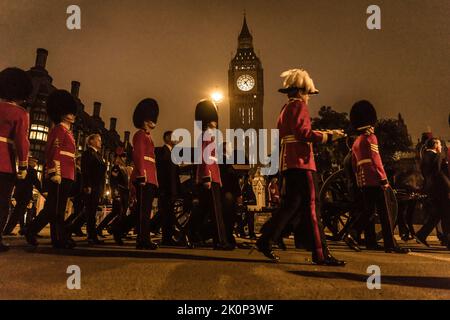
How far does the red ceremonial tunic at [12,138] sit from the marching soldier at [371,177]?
15.2 feet

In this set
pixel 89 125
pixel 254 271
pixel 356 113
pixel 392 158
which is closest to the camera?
pixel 254 271

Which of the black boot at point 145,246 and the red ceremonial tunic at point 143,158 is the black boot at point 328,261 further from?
the red ceremonial tunic at point 143,158

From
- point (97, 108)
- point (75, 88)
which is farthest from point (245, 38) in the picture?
point (75, 88)

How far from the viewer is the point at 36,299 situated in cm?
206

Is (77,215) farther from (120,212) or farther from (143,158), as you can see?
(143,158)

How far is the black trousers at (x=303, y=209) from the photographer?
3.54m

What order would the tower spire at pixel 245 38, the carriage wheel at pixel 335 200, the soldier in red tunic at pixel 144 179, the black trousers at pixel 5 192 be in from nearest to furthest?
the black trousers at pixel 5 192 < the soldier in red tunic at pixel 144 179 < the carriage wheel at pixel 335 200 < the tower spire at pixel 245 38

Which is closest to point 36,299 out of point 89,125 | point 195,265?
point 195,265

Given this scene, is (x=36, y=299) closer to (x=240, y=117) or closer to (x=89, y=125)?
(x=89, y=125)

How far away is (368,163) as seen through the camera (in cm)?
512

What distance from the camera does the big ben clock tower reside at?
93.9m

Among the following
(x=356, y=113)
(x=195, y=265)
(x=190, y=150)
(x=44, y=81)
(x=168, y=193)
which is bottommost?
(x=195, y=265)

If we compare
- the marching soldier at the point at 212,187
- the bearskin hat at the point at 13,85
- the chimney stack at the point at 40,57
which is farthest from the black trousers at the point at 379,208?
the chimney stack at the point at 40,57

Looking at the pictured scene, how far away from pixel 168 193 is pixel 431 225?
4.83 m
